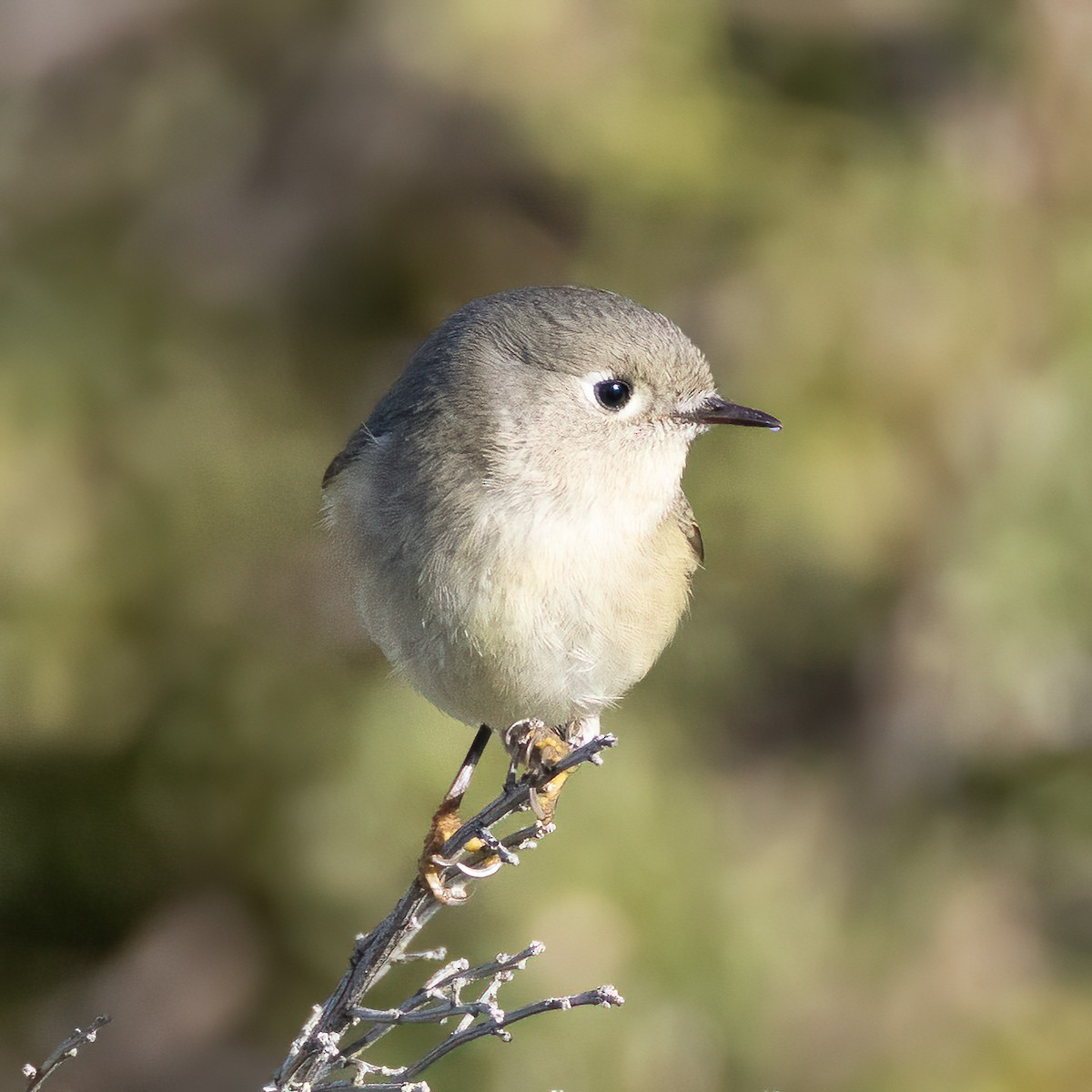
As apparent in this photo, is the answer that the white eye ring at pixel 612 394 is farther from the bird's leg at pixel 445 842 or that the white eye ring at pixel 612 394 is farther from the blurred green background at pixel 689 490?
the blurred green background at pixel 689 490

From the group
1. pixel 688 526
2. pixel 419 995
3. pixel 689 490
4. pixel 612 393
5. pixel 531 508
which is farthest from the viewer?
pixel 689 490

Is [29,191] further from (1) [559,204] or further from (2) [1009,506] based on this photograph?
(2) [1009,506]

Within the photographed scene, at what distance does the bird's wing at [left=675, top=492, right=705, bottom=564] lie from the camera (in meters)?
3.18

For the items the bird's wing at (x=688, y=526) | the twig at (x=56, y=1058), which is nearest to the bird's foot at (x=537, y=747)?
the bird's wing at (x=688, y=526)

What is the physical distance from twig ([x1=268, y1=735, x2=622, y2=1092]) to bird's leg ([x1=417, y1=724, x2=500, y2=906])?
0.02 metres

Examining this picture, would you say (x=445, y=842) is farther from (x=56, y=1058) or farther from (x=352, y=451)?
(x=56, y=1058)

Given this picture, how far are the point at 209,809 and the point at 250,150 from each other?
2.19 metres

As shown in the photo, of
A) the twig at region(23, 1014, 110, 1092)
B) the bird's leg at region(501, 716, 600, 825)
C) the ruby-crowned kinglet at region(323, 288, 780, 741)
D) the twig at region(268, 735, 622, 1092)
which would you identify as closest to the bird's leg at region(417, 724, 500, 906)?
the twig at region(268, 735, 622, 1092)

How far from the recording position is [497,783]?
4070 mm

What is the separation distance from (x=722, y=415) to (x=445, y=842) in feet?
3.35

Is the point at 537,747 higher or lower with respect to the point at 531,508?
lower

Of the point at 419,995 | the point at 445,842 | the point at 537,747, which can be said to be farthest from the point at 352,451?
the point at 419,995

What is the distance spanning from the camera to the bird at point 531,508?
102 inches

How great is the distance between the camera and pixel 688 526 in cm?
327
